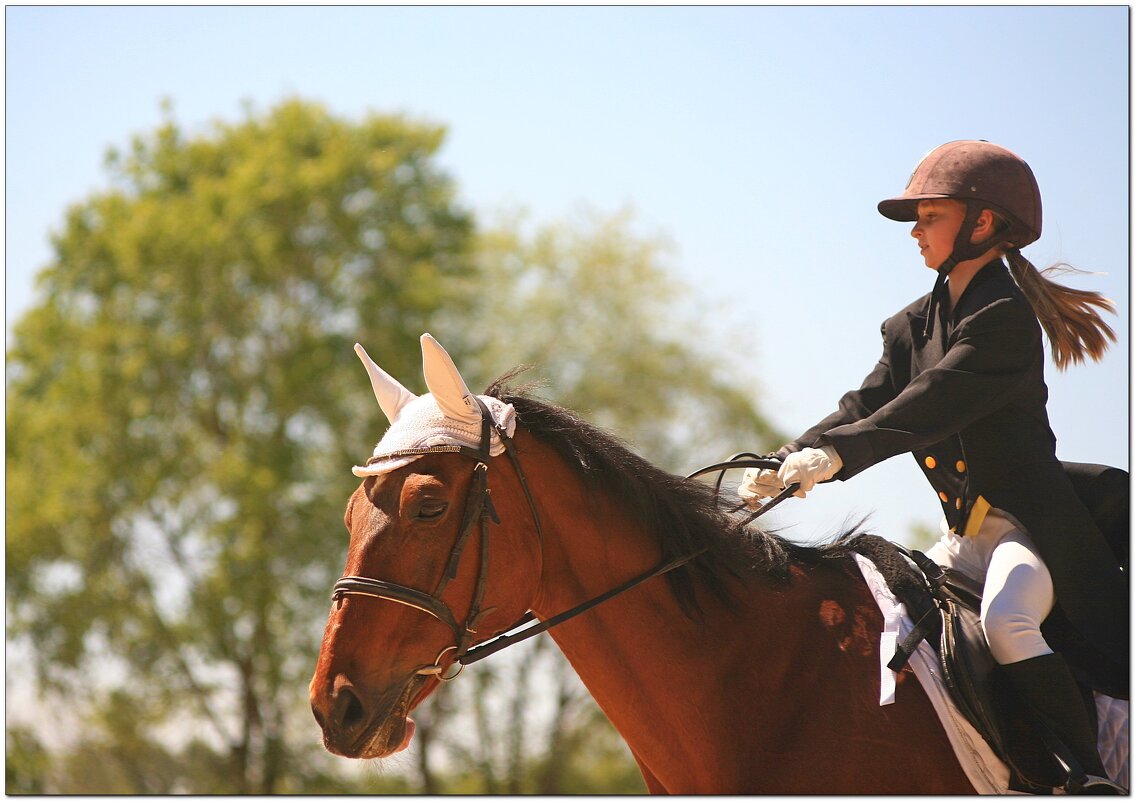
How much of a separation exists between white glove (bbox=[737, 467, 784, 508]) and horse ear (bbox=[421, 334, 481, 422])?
115 centimetres

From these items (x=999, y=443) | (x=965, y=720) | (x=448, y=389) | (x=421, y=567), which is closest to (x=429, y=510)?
(x=421, y=567)

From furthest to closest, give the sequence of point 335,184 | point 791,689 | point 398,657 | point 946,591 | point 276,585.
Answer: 1. point 335,184
2. point 276,585
3. point 946,591
4. point 791,689
5. point 398,657

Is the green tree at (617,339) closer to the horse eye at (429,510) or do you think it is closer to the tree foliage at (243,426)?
the tree foliage at (243,426)

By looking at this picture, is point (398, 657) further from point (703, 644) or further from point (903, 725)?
point (903, 725)

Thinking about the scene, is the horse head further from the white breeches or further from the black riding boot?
the black riding boot

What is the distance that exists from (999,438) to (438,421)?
6.79ft

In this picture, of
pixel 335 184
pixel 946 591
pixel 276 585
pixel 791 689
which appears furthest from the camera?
pixel 335 184

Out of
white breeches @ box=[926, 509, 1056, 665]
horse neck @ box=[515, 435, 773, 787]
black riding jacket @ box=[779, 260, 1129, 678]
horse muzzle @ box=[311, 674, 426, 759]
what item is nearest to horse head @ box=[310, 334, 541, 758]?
horse muzzle @ box=[311, 674, 426, 759]

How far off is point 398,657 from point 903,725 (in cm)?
172

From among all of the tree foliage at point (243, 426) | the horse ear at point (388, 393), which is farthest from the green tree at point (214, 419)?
the horse ear at point (388, 393)

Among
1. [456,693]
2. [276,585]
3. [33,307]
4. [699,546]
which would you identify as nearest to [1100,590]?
[699,546]

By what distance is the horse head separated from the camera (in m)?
3.58

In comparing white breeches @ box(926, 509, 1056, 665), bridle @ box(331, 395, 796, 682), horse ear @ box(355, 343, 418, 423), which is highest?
horse ear @ box(355, 343, 418, 423)

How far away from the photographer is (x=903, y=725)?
3.78 meters
